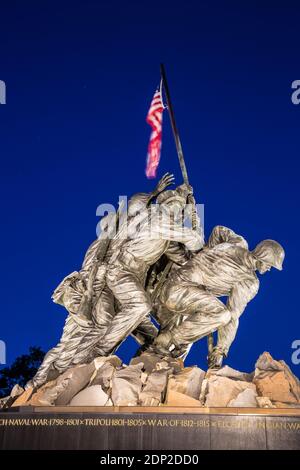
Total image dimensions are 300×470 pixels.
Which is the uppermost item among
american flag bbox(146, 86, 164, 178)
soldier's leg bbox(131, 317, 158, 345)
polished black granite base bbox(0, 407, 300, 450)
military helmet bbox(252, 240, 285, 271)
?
american flag bbox(146, 86, 164, 178)

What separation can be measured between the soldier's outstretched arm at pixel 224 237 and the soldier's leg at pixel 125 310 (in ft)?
5.28

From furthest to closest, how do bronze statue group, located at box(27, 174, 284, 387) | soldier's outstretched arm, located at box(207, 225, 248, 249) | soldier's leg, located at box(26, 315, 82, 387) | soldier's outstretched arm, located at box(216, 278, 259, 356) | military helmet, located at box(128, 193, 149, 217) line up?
military helmet, located at box(128, 193, 149, 217), soldier's outstretched arm, located at box(207, 225, 248, 249), soldier's outstretched arm, located at box(216, 278, 259, 356), soldier's leg, located at box(26, 315, 82, 387), bronze statue group, located at box(27, 174, 284, 387)

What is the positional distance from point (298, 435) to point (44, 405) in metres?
3.16

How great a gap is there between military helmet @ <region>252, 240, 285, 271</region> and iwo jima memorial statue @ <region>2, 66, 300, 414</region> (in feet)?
0.05

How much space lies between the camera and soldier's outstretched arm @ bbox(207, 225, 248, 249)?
8328 mm

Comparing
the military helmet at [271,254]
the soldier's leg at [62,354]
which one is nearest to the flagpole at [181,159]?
the military helmet at [271,254]

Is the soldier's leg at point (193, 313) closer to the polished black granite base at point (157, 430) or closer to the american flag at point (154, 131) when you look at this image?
the polished black granite base at point (157, 430)

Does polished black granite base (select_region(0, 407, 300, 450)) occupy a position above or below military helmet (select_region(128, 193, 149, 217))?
below

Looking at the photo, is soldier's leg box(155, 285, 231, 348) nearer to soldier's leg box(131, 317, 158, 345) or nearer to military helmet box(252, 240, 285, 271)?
soldier's leg box(131, 317, 158, 345)

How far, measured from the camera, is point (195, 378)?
6.57 metres

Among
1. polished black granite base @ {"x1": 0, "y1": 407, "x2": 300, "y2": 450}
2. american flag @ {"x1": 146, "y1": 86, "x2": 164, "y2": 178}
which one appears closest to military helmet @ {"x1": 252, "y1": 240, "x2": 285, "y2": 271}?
polished black granite base @ {"x1": 0, "y1": 407, "x2": 300, "y2": 450}

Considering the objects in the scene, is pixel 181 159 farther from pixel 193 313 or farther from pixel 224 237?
pixel 193 313
